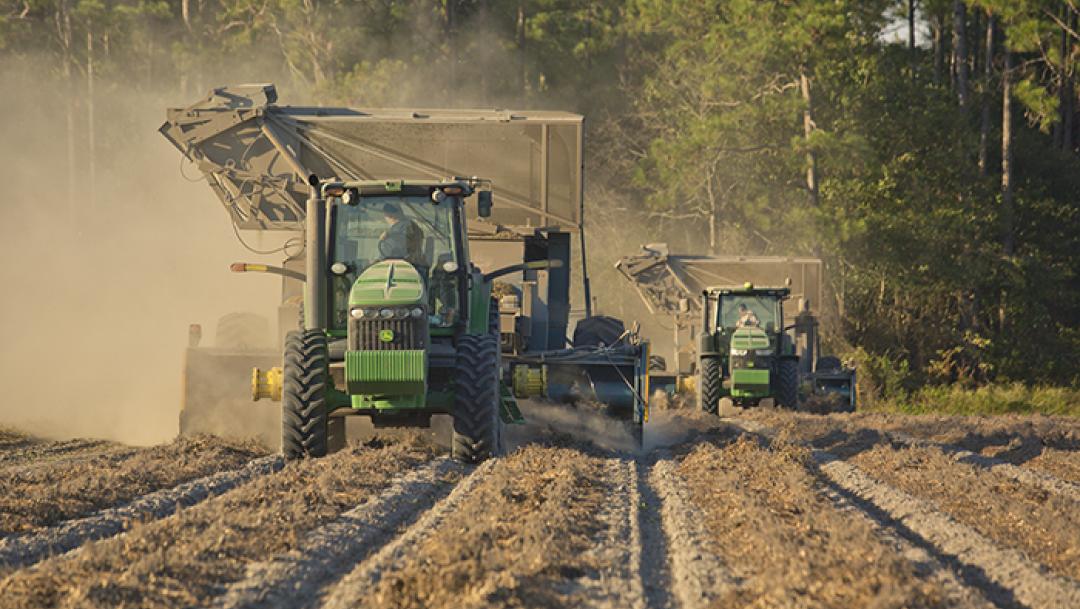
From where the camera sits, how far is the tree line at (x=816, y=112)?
38.2m

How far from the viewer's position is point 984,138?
41406 millimetres

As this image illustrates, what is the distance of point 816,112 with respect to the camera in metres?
40.0

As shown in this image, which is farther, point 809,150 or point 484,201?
point 809,150

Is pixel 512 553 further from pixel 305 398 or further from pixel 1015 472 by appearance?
pixel 1015 472

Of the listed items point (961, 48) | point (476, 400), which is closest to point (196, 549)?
point (476, 400)

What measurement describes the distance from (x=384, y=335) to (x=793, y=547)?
17.7 feet

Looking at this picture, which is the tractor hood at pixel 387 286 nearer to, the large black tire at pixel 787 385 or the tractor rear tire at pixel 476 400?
the tractor rear tire at pixel 476 400

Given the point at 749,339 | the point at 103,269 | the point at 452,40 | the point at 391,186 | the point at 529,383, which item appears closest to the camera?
the point at 391,186

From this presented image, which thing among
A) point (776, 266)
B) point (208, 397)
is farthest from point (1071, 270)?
point (208, 397)

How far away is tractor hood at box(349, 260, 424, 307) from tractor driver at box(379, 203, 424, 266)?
1.22 ft

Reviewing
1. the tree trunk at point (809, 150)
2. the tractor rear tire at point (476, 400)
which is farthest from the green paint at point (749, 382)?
the tree trunk at point (809, 150)

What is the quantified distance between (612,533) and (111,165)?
42070mm

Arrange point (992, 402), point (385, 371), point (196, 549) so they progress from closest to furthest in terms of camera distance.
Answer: point (196, 549), point (385, 371), point (992, 402)

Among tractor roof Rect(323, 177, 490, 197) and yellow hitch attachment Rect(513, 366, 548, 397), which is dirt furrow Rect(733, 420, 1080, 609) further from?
tractor roof Rect(323, 177, 490, 197)
